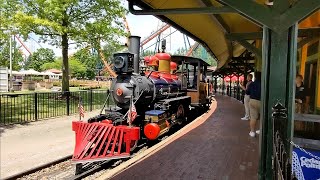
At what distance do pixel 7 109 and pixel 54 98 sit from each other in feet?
7.15

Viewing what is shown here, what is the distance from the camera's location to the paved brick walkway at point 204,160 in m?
4.91

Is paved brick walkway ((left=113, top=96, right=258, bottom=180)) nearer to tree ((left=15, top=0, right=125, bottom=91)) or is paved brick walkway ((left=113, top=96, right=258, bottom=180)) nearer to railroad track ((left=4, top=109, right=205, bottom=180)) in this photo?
railroad track ((left=4, top=109, right=205, bottom=180))

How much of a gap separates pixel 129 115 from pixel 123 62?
1.56m

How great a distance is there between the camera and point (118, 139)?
712cm

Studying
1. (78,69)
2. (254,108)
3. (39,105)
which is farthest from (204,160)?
(78,69)

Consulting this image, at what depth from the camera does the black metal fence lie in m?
12.0

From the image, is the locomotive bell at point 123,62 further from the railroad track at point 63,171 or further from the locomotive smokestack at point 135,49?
the railroad track at point 63,171

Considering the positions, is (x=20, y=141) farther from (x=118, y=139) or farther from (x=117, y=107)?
(x=118, y=139)

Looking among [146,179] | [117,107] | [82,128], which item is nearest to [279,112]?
[146,179]

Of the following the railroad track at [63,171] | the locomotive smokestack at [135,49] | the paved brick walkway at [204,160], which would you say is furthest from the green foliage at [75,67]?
the paved brick walkway at [204,160]

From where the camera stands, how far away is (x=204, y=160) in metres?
5.71

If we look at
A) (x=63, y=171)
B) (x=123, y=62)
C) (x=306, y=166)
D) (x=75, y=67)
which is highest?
(x=75, y=67)

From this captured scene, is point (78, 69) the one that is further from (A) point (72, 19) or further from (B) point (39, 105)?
Answer: (B) point (39, 105)

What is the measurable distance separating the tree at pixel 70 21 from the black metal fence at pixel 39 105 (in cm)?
288
